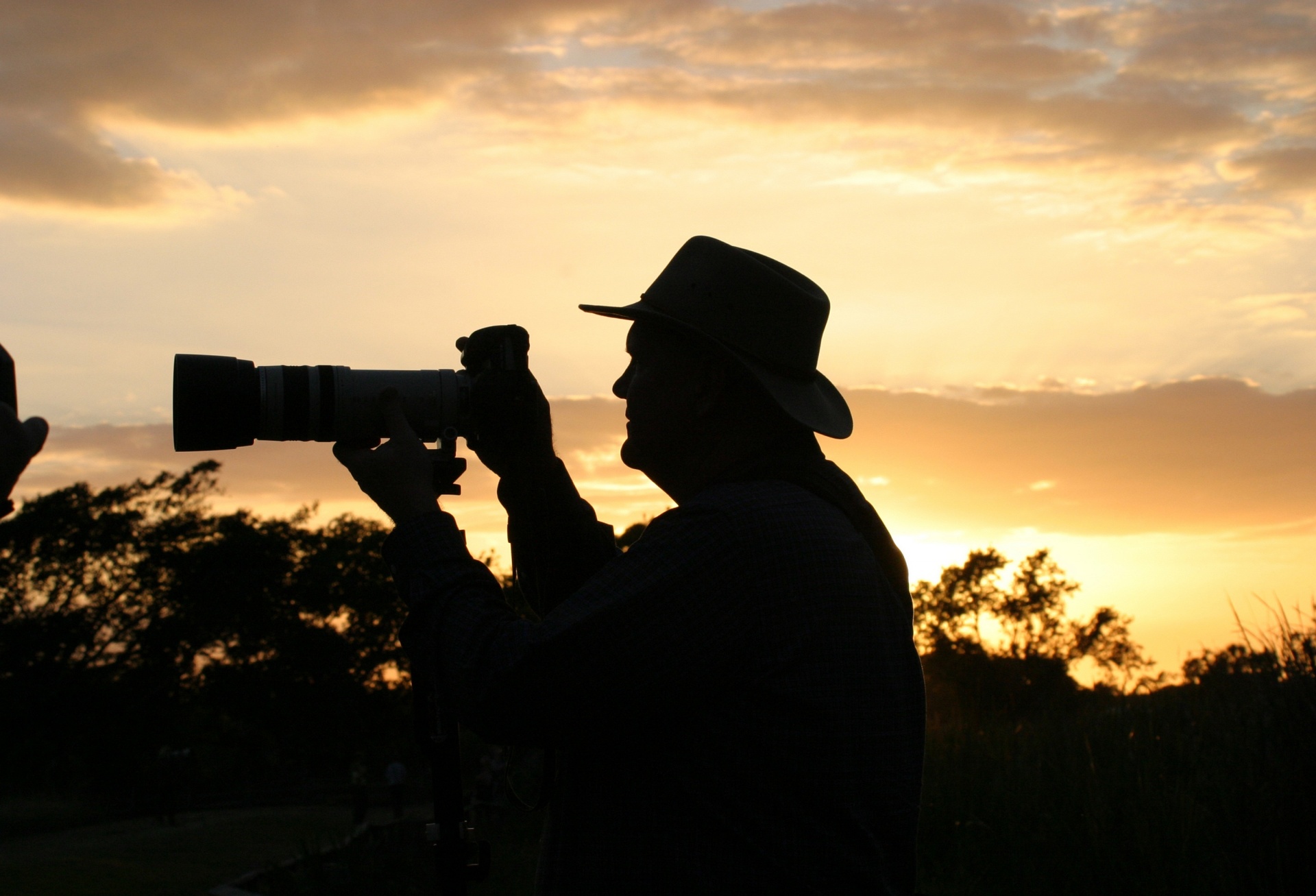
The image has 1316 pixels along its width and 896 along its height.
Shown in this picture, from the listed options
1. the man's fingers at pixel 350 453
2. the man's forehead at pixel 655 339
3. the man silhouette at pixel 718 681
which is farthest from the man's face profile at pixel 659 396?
the man's fingers at pixel 350 453

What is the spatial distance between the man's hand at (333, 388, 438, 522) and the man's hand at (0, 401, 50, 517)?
0.61 meters

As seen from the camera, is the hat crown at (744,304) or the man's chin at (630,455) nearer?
the hat crown at (744,304)

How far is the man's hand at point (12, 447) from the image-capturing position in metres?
1.89

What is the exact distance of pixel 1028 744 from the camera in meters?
9.18

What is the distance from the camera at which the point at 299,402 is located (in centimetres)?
278

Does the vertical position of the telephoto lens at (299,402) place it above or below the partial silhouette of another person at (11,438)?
above

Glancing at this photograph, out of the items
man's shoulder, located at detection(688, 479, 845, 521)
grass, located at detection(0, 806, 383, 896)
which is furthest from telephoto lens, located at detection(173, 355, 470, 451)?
grass, located at detection(0, 806, 383, 896)

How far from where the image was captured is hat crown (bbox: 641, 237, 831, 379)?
2.33 m

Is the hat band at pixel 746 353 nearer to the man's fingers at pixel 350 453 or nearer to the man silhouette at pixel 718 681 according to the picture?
the man silhouette at pixel 718 681

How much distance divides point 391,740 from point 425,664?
155 ft

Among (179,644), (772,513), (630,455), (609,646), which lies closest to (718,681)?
(609,646)

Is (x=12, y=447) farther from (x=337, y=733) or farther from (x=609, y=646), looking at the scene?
(x=337, y=733)

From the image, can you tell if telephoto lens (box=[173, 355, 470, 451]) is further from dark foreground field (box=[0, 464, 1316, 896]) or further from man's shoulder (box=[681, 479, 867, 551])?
dark foreground field (box=[0, 464, 1316, 896])

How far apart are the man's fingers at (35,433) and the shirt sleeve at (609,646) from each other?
0.74 m
